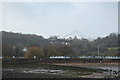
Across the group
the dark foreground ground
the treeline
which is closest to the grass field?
the dark foreground ground

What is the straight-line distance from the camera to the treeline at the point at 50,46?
234 ft

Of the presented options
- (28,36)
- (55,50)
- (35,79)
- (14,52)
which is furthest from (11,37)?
(35,79)

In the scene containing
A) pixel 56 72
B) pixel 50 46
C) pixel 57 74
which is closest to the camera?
pixel 57 74

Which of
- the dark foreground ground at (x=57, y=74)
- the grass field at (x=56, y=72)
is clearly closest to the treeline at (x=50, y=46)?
the grass field at (x=56, y=72)

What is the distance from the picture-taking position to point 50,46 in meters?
73.6

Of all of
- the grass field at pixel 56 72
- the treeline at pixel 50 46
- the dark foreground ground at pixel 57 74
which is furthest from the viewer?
the treeline at pixel 50 46

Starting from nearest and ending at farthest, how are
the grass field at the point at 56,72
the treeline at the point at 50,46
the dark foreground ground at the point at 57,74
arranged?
1. the dark foreground ground at the point at 57,74
2. the grass field at the point at 56,72
3. the treeline at the point at 50,46

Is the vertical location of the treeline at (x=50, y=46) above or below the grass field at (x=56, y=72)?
above

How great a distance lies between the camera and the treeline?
71.2 meters

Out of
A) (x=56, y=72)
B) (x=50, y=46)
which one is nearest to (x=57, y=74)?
(x=56, y=72)

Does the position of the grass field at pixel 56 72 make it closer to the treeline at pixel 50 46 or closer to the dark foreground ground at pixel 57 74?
the dark foreground ground at pixel 57 74

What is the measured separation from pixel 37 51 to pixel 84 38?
201 ft

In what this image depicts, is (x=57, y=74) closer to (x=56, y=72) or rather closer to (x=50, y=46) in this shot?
(x=56, y=72)

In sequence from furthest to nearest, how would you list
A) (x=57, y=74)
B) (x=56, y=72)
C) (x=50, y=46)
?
(x=50, y=46), (x=56, y=72), (x=57, y=74)
